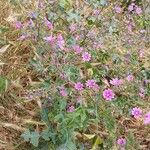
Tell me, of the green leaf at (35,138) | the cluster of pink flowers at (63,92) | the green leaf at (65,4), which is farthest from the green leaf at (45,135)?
the green leaf at (65,4)

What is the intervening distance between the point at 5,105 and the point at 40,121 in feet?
0.82

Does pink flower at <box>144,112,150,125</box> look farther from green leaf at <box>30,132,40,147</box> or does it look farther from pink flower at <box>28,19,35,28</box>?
pink flower at <box>28,19,35,28</box>

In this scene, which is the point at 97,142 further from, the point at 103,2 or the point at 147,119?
the point at 103,2

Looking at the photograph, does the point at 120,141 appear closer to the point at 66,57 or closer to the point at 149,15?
the point at 66,57

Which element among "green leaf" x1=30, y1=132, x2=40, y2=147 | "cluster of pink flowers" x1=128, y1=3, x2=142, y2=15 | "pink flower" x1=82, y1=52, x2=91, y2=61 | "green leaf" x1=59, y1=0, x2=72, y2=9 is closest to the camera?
"green leaf" x1=30, y1=132, x2=40, y2=147

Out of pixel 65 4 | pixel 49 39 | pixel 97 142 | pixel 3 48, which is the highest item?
pixel 65 4

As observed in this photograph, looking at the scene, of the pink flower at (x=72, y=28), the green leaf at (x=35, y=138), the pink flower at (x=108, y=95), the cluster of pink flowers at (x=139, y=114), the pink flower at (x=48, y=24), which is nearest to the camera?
the green leaf at (x=35, y=138)

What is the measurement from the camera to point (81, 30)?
11.8ft

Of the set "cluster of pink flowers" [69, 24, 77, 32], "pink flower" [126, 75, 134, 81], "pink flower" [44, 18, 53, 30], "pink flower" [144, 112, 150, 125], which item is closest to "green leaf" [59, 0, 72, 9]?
"cluster of pink flowers" [69, 24, 77, 32]

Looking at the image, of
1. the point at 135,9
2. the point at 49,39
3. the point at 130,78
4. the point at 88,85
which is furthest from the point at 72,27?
the point at 135,9

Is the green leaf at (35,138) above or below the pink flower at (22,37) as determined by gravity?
below

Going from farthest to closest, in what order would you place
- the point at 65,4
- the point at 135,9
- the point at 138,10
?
the point at 135,9 → the point at 138,10 → the point at 65,4

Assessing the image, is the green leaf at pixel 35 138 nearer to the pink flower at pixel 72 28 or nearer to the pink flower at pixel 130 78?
the pink flower at pixel 130 78

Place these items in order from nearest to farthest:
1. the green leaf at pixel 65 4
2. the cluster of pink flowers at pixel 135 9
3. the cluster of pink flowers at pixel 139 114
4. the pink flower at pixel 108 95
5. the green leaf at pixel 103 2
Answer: the pink flower at pixel 108 95 → the cluster of pink flowers at pixel 139 114 → the green leaf at pixel 65 4 → the green leaf at pixel 103 2 → the cluster of pink flowers at pixel 135 9
